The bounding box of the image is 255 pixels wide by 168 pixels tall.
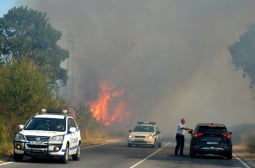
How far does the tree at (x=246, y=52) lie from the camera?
6294cm

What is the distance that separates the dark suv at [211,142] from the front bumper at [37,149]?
976cm

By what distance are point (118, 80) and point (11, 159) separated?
64215 millimetres

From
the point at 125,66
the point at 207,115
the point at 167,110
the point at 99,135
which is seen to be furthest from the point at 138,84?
the point at 99,135

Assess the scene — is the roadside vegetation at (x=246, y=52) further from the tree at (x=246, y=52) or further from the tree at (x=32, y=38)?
the tree at (x=32, y=38)

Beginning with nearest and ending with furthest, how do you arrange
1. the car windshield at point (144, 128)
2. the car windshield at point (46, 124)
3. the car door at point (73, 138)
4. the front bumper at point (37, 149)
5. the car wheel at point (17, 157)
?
the front bumper at point (37, 149) < the car wheel at point (17, 157) < the car windshield at point (46, 124) < the car door at point (73, 138) < the car windshield at point (144, 128)

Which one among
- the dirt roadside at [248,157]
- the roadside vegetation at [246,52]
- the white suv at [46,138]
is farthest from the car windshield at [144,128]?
the roadside vegetation at [246,52]

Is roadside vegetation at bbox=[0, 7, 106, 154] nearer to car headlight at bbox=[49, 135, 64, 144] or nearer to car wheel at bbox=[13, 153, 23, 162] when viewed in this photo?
car wheel at bbox=[13, 153, 23, 162]

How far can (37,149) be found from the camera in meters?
21.4

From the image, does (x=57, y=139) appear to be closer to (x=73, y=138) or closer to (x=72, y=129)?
(x=72, y=129)

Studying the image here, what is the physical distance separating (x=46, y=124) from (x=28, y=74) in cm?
1037

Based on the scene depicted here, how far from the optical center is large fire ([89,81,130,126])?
70.0m

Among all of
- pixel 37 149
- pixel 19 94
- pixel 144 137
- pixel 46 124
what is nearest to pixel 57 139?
pixel 37 149

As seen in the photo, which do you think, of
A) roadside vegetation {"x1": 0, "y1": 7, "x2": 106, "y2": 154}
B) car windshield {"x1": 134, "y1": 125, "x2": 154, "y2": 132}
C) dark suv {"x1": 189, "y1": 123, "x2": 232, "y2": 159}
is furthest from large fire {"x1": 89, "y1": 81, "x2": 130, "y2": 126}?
dark suv {"x1": 189, "y1": 123, "x2": 232, "y2": 159}

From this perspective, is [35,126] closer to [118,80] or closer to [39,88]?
[39,88]
